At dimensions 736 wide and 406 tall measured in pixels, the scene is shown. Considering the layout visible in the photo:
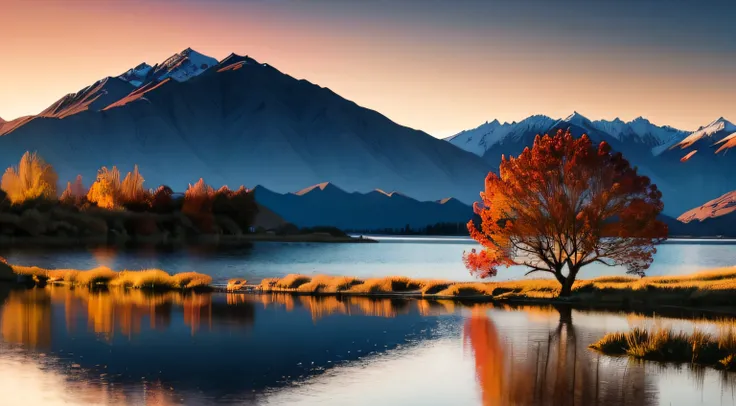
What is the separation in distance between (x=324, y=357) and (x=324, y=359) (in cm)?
49

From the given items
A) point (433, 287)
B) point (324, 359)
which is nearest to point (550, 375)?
point (324, 359)

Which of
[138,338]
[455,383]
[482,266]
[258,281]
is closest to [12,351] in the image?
[138,338]

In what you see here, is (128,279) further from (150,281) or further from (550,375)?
(550,375)

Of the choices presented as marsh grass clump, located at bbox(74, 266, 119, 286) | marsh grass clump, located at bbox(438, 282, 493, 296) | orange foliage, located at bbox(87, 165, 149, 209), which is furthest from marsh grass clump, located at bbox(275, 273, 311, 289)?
orange foliage, located at bbox(87, 165, 149, 209)

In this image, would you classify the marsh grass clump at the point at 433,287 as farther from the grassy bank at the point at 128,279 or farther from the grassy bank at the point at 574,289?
the grassy bank at the point at 128,279

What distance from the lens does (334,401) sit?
23.4 meters

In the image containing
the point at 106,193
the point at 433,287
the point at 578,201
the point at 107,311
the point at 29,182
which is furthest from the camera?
the point at 106,193

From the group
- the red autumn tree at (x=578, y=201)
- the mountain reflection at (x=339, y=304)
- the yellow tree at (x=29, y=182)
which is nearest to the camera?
the mountain reflection at (x=339, y=304)

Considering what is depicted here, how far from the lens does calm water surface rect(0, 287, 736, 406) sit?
24312mm

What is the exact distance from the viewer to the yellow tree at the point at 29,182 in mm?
164375

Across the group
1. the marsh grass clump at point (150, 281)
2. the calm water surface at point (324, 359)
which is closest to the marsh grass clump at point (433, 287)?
the calm water surface at point (324, 359)

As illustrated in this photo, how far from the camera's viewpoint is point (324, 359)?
3094cm

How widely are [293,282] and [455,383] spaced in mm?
36750

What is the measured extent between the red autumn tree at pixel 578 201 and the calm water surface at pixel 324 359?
5.23 m
